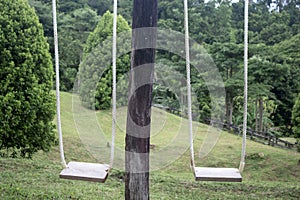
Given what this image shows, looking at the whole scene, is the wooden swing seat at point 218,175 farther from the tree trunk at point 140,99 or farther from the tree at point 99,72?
the tree at point 99,72

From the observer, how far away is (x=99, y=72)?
7.22 meters

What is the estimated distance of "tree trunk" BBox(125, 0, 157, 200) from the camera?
7.42 feet

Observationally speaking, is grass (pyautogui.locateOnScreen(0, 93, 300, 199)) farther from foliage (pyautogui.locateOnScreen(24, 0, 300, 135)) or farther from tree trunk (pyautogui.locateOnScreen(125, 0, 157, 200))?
tree trunk (pyautogui.locateOnScreen(125, 0, 157, 200))

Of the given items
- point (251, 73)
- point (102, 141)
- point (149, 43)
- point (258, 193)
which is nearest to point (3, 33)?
point (149, 43)

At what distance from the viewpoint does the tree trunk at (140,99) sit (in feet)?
7.42

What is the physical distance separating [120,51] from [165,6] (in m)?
7.64

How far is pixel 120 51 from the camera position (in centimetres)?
754

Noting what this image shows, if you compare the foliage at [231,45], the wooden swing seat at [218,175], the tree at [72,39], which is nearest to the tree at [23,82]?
the wooden swing seat at [218,175]

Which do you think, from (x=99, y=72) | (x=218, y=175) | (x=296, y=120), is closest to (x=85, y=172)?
(x=218, y=175)

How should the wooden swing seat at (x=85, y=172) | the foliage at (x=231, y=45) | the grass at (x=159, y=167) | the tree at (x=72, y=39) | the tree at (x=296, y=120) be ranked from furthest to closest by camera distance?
1. the tree at (x=72, y=39)
2. the foliage at (x=231, y=45)
3. the tree at (x=296, y=120)
4. the grass at (x=159, y=167)
5. the wooden swing seat at (x=85, y=172)

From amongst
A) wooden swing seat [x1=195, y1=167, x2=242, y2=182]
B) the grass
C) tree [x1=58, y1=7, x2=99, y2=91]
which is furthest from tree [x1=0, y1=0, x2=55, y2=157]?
tree [x1=58, y1=7, x2=99, y2=91]

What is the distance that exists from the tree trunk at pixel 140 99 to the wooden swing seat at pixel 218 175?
345mm

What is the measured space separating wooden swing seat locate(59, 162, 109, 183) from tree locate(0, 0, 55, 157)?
215 cm

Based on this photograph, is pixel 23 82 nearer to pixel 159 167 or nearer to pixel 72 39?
pixel 159 167
